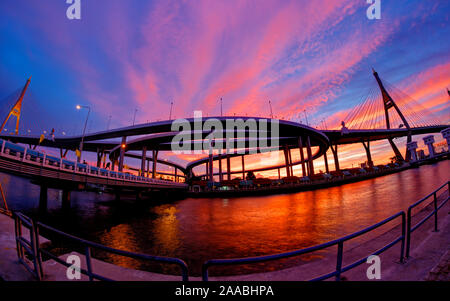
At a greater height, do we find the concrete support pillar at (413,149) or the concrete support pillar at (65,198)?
the concrete support pillar at (413,149)

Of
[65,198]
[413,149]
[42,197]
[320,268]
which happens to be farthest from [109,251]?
[413,149]

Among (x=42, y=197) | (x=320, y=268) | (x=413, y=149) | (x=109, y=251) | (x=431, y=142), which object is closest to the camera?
(x=109, y=251)

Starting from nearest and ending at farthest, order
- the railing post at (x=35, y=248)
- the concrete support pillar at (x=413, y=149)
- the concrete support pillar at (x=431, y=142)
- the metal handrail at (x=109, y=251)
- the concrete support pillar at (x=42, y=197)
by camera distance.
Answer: the metal handrail at (x=109, y=251), the railing post at (x=35, y=248), the concrete support pillar at (x=42, y=197), the concrete support pillar at (x=431, y=142), the concrete support pillar at (x=413, y=149)

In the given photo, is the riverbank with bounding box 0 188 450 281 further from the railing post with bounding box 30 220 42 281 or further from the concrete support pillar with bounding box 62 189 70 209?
the concrete support pillar with bounding box 62 189 70 209

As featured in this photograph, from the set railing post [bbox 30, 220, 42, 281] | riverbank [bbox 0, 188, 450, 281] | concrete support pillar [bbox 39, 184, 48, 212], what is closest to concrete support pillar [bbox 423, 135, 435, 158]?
riverbank [bbox 0, 188, 450, 281]

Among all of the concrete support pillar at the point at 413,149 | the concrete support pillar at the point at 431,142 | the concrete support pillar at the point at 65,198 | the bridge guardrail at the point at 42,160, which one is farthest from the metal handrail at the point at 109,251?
the concrete support pillar at the point at 431,142

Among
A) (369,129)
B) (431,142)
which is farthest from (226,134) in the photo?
(369,129)

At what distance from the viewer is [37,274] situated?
9.01ft

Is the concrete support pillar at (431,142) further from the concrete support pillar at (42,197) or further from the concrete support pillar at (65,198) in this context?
the concrete support pillar at (42,197)

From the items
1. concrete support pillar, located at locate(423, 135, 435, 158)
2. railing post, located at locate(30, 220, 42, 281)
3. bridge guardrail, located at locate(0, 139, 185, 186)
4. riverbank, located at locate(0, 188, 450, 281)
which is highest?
concrete support pillar, located at locate(423, 135, 435, 158)

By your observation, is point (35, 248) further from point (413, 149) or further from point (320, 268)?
point (413, 149)

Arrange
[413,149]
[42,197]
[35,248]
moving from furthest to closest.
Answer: [413,149]
[42,197]
[35,248]
